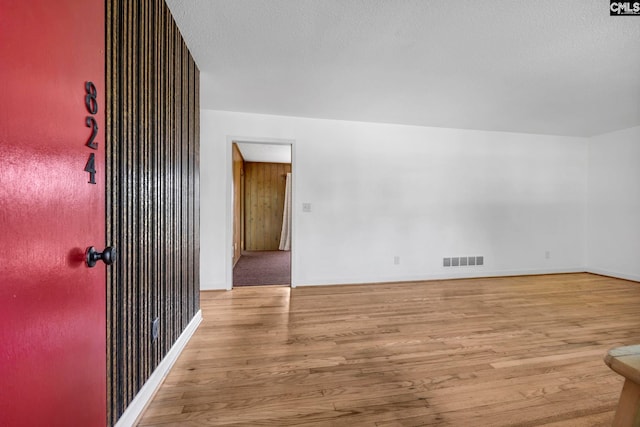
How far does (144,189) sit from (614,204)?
20.7 feet

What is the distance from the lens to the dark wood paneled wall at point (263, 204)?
6695 millimetres

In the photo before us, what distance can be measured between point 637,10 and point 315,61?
2.13 meters

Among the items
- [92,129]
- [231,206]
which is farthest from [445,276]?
[92,129]

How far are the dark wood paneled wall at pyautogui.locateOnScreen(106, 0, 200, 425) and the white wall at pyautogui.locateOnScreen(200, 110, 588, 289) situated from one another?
138 centimetres

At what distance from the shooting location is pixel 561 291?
3.34 metres

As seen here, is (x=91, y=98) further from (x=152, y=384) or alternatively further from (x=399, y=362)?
(x=399, y=362)

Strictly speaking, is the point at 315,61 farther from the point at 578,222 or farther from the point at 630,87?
the point at 578,222

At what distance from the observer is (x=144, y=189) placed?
1.33 m

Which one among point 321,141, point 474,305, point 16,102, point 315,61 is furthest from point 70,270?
point 474,305

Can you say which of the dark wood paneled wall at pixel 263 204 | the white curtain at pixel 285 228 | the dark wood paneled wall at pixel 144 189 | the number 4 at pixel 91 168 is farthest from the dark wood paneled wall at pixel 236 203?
the number 4 at pixel 91 168

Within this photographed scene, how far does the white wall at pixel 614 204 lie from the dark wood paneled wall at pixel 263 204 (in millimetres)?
6273

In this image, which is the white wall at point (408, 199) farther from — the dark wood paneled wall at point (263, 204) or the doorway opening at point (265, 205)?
the dark wood paneled wall at point (263, 204)

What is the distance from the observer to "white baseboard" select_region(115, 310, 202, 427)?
3.87 ft

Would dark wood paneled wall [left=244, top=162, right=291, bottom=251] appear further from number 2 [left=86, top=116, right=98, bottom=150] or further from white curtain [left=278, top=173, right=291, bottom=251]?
number 2 [left=86, top=116, right=98, bottom=150]
